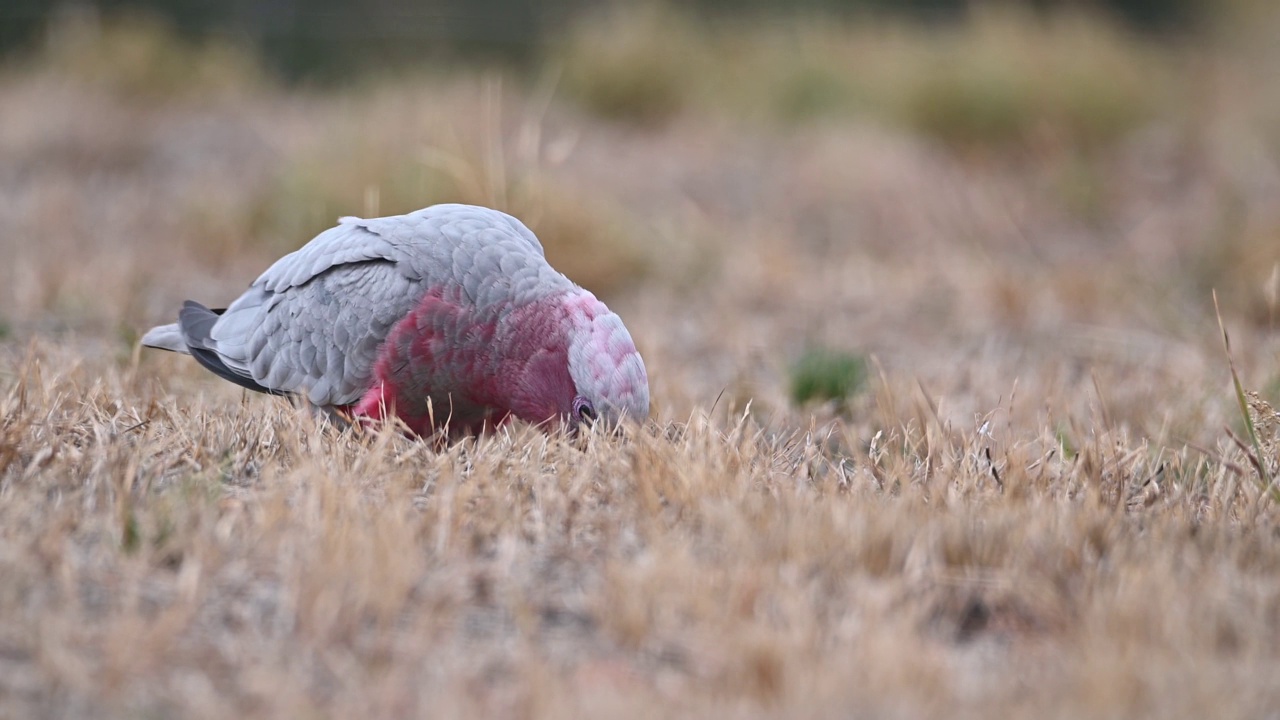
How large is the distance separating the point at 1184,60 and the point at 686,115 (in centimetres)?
662

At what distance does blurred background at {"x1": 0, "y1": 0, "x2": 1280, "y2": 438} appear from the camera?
518 cm

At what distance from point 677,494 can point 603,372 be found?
0.42 metres

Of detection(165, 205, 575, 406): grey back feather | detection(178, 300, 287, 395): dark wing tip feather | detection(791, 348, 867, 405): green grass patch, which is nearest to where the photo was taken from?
detection(165, 205, 575, 406): grey back feather

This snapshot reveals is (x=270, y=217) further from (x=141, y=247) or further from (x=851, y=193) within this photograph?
(x=851, y=193)

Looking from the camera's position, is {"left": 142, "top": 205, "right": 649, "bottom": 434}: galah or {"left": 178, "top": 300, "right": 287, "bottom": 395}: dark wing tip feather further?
{"left": 178, "top": 300, "right": 287, "bottom": 395}: dark wing tip feather

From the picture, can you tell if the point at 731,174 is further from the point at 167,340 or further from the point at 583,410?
the point at 583,410

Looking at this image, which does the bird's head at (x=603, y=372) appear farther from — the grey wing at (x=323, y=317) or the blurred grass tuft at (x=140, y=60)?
the blurred grass tuft at (x=140, y=60)

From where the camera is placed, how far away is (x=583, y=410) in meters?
3.05

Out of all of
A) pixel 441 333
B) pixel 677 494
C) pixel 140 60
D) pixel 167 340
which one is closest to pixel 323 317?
pixel 441 333

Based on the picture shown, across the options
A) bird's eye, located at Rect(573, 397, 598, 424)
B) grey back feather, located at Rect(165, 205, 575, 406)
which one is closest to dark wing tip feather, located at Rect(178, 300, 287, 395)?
grey back feather, located at Rect(165, 205, 575, 406)

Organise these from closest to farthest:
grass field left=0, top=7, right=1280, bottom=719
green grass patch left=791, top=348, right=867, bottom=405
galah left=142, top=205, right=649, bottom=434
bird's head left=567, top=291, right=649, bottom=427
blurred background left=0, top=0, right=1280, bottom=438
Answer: grass field left=0, top=7, right=1280, bottom=719
bird's head left=567, top=291, right=649, bottom=427
galah left=142, top=205, right=649, bottom=434
green grass patch left=791, top=348, right=867, bottom=405
blurred background left=0, top=0, right=1280, bottom=438

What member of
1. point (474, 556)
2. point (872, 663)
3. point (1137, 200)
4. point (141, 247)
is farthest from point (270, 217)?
point (1137, 200)

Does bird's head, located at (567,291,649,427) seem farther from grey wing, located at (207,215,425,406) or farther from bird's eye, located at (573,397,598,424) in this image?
grey wing, located at (207,215,425,406)

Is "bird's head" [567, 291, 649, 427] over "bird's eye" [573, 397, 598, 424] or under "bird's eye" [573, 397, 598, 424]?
over
